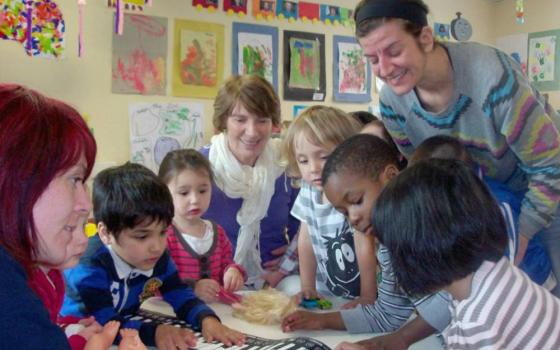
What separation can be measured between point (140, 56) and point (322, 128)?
1194mm

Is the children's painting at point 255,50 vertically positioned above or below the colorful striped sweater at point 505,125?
above

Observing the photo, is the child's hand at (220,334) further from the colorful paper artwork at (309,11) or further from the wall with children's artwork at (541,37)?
the wall with children's artwork at (541,37)

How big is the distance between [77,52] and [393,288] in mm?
1699

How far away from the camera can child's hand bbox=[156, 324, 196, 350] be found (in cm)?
96

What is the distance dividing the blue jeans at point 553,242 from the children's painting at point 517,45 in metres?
2.43

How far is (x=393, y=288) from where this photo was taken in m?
1.10

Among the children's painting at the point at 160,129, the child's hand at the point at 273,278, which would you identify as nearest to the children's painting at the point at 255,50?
the children's painting at the point at 160,129

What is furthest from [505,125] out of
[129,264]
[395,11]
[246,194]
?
[246,194]

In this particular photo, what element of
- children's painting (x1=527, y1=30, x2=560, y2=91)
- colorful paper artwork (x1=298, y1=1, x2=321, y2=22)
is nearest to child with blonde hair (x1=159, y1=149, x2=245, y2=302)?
colorful paper artwork (x1=298, y1=1, x2=321, y2=22)

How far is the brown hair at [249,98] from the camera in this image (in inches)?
72.5

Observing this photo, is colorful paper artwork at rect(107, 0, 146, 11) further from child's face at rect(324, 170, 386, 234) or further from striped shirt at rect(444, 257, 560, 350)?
striped shirt at rect(444, 257, 560, 350)

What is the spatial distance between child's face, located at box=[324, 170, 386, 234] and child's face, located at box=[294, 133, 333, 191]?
12.3 inches

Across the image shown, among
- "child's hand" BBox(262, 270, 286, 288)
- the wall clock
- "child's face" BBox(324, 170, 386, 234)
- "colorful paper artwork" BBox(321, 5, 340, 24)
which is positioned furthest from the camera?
the wall clock

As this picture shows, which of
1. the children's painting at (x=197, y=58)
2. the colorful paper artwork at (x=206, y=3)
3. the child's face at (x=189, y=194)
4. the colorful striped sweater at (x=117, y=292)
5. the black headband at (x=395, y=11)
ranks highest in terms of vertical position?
the colorful paper artwork at (x=206, y=3)
